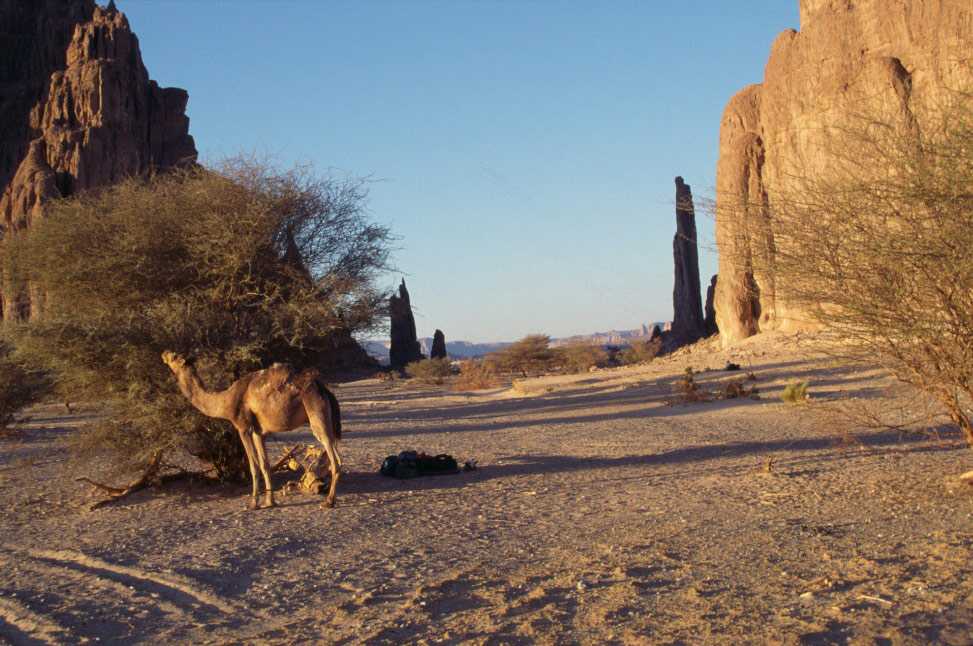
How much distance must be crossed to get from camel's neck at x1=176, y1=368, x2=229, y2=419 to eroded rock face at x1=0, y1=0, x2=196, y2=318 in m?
44.0

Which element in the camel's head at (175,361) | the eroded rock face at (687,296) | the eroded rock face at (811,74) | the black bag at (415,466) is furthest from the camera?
the eroded rock face at (687,296)

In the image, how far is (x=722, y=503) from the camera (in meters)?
9.68

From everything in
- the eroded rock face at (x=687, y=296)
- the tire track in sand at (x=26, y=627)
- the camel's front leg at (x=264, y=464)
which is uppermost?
the eroded rock face at (x=687, y=296)

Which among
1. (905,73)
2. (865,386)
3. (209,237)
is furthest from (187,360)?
(905,73)

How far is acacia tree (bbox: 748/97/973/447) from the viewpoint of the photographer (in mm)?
8055

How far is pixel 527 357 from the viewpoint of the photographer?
6738cm

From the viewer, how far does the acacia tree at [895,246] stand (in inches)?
317

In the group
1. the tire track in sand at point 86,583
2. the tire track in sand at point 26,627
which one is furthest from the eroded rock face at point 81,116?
the tire track in sand at point 26,627

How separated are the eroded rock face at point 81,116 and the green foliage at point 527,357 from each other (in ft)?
94.7

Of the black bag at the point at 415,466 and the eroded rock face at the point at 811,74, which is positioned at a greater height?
the eroded rock face at the point at 811,74

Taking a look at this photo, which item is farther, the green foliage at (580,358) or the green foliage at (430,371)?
the green foliage at (580,358)

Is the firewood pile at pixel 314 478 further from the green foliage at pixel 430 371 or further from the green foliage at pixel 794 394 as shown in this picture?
the green foliage at pixel 430 371

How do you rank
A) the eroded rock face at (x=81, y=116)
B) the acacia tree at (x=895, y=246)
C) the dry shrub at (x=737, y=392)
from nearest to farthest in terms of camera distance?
1. the acacia tree at (x=895, y=246)
2. the dry shrub at (x=737, y=392)
3. the eroded rock face at (x=81, y=116)

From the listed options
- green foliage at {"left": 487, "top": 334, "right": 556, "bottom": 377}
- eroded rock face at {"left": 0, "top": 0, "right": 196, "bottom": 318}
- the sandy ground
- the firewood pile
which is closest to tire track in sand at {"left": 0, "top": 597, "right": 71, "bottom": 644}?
the sandy ground
